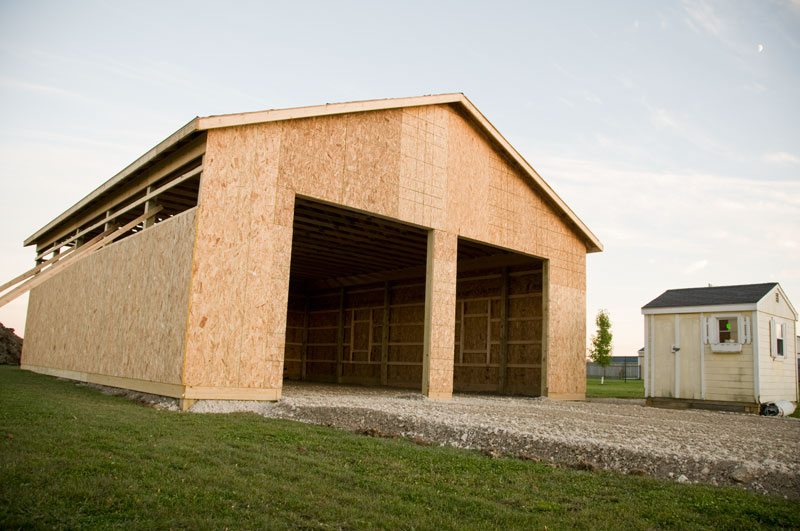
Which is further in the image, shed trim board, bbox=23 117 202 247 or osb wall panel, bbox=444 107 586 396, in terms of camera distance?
osb wall panel, bbox=444 107 586 396

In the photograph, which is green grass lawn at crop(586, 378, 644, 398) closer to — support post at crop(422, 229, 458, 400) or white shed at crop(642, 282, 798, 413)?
white shed at crop(642, 282, 798, 413)

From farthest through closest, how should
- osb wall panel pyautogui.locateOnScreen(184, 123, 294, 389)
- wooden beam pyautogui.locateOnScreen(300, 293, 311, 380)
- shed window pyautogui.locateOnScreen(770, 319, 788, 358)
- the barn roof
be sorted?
1. wooden beam pyautogui.locateOnScreen(300, 293, 311, 380)
2. shed window pyautogui.locateOnScreen(770, 319, 788, 358)
3. the barn roof
4. osb wall panel pyautogui.locateOnScreen(184, 123, 294, 389)

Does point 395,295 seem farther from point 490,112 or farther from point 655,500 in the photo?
point 655,500

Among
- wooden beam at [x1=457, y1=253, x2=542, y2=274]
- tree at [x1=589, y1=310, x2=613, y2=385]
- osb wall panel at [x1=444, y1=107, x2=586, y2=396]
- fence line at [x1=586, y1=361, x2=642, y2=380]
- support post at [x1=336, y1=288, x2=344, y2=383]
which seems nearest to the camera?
osb wall panel at [x1=444, y1=107, x2=586, y2=396]

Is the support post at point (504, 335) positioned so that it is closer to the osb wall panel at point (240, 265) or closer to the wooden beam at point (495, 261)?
the wooden beam at point (495, 261)

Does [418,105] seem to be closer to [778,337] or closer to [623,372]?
[778,337]

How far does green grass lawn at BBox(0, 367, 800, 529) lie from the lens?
4.00 metres

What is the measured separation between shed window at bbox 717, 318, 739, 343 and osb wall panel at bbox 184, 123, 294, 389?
549 inches

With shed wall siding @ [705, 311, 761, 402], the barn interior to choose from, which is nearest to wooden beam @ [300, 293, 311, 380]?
the barn interior

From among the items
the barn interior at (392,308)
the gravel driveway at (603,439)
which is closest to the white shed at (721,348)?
the barn interior at (392,308)

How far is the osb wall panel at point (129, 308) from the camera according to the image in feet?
34.3

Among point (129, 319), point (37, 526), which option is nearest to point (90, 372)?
point (129, 319)

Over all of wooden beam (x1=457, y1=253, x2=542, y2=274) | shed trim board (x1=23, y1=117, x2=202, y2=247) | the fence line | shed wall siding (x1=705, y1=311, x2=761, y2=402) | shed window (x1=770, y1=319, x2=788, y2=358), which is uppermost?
shed trim board (x1=23, y1=117, x2=202, y2=247)

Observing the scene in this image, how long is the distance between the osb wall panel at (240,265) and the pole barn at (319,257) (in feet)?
0.09
